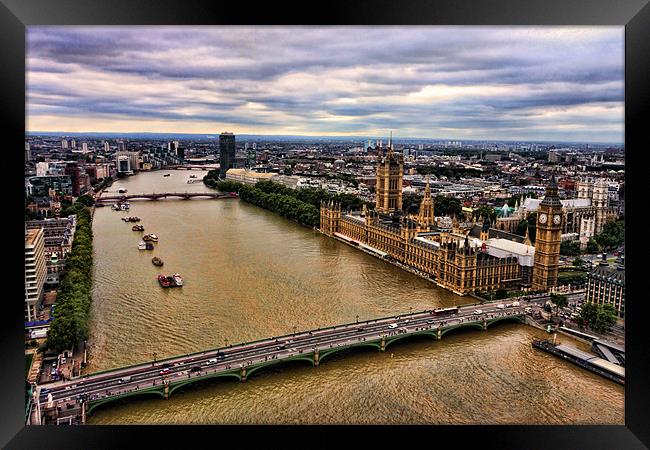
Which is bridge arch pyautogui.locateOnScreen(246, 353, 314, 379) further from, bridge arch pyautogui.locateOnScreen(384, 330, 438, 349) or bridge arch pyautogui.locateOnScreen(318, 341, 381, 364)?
bridge arch pyautogui.locateOnScreen(384, 330, 438, 349)

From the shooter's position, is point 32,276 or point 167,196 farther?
point 167,196


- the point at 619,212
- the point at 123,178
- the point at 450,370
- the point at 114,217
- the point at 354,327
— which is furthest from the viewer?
the point at 123,178

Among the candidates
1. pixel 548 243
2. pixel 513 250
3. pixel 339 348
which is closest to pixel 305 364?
pixel 339 348

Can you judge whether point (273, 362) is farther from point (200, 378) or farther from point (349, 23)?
point (349, 23)

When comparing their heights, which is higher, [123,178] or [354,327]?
[123,178]

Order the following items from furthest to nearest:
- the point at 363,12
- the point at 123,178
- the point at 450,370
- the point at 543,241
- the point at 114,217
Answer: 1. the point at 123,178
2. the point at 114,217
3. the point at 543,241
4. the point at 450,370
5. the point at 363,12

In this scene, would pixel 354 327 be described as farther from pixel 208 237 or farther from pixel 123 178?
pixel 123 178

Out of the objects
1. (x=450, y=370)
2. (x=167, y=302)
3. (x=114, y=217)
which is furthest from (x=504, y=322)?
(x=114, y=217)

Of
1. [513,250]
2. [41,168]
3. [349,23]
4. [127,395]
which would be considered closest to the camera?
[349,23]
